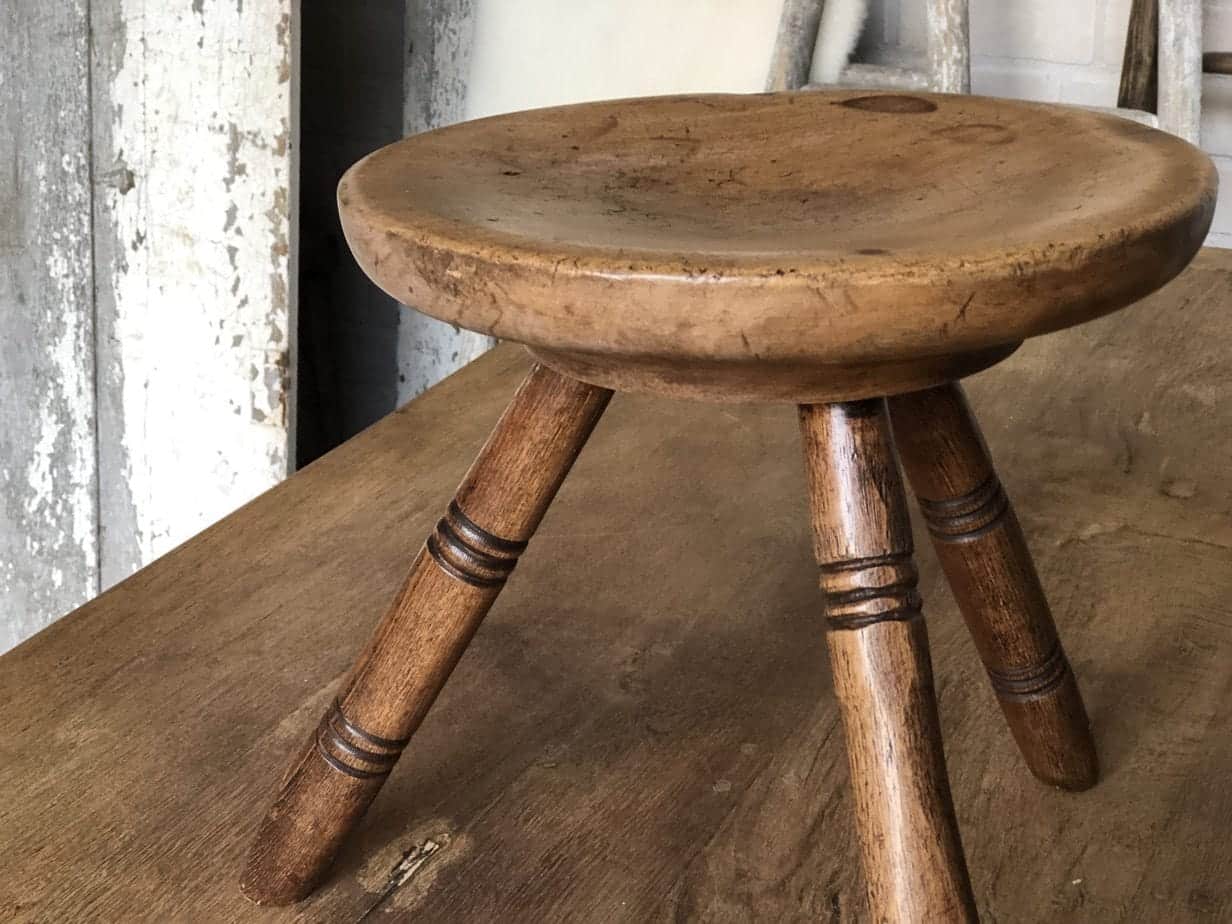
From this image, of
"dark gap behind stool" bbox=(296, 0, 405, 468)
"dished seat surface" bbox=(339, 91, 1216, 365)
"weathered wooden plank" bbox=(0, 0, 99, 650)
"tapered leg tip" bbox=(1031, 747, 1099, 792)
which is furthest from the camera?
"dark gap behind stool" bbox=(296, 0, 405, 468)

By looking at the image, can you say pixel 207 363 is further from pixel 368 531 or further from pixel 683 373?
pixel 683 373

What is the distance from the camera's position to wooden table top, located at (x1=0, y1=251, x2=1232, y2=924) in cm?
64

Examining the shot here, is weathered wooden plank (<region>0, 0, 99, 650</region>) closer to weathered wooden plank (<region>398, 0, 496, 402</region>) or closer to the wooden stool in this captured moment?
weathered wooden plank (<region>398, 0, 496, 402</region>)

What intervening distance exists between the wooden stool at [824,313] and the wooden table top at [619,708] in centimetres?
5

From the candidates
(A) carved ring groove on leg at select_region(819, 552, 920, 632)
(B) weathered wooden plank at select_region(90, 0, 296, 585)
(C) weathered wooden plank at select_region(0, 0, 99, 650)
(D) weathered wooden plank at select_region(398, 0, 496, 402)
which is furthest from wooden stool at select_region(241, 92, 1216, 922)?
(C) weathered wooden plank at select_region(0, 0, 99, 650)

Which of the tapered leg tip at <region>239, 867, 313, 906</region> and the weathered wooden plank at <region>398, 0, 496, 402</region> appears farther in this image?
the weathered wooden plank at <region>398, 0, 496, 402</region>

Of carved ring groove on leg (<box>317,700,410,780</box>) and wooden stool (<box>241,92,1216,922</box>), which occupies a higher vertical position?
wooden stool (<box>241,92,1216,922</box>)

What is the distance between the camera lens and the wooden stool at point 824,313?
44 cm

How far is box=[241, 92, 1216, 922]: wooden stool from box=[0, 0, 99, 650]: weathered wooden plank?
1042 mm

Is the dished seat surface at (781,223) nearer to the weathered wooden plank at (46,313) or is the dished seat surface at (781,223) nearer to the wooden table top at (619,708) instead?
the wooden table top at (619,708)

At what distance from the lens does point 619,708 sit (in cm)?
76

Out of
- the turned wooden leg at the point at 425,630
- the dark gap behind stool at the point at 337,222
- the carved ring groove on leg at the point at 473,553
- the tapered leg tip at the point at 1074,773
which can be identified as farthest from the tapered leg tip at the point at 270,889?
the dark gap behind stool at the point at 337,222

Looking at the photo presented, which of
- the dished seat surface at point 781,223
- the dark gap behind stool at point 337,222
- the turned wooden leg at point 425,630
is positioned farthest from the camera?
the dark gap behind stool at point 337,222

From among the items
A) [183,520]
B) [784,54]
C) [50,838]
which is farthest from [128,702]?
[784,54]
